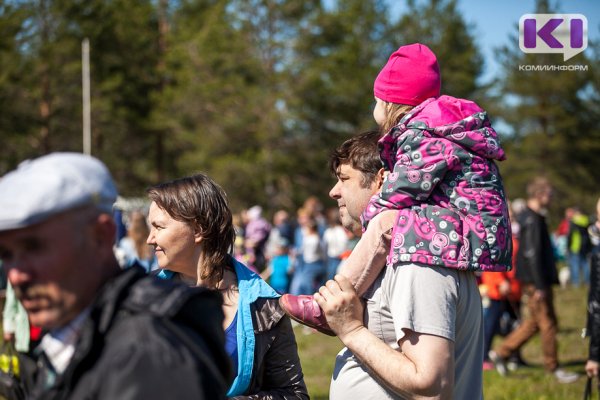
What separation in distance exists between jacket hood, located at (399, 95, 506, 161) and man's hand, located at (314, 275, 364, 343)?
54cm

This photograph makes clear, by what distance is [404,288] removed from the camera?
8.12 ft

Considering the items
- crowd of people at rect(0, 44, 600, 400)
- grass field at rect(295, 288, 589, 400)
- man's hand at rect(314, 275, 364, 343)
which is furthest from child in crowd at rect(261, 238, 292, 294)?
man's hand at rect(314, 275, 364, 343)

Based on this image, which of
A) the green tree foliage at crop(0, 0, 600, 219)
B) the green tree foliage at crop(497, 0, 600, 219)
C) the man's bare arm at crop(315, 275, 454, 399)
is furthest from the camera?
the green tree foliage at crop(497, 0, 600, 219)

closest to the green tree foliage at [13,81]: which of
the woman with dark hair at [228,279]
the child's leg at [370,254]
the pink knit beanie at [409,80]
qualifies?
the woman with dark hair at [228,279]

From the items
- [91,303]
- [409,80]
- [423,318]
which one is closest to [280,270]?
[409,80]

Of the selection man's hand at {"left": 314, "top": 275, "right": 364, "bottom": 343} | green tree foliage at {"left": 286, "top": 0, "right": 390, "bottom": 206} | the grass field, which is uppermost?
green tree foliage at {"left": 286, "top": 0, "right": 390, "bottom": 206}

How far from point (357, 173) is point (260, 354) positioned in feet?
2.43

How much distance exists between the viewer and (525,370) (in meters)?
10.1

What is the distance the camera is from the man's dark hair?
2.91 meters

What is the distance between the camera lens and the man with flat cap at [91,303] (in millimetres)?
1604

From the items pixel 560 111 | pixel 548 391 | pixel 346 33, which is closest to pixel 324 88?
pixel 346 33

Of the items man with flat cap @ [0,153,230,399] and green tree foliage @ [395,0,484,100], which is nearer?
man with flat cap @ [0,153,230,399]

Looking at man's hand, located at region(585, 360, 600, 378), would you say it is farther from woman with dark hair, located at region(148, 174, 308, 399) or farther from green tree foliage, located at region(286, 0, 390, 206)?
green tree foliage, located at region(286, 0, 390, 206)

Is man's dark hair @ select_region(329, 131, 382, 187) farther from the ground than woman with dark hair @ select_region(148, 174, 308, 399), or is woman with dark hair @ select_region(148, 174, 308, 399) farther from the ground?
man's dark hair @ select_region(329, 131, 382, 187)
